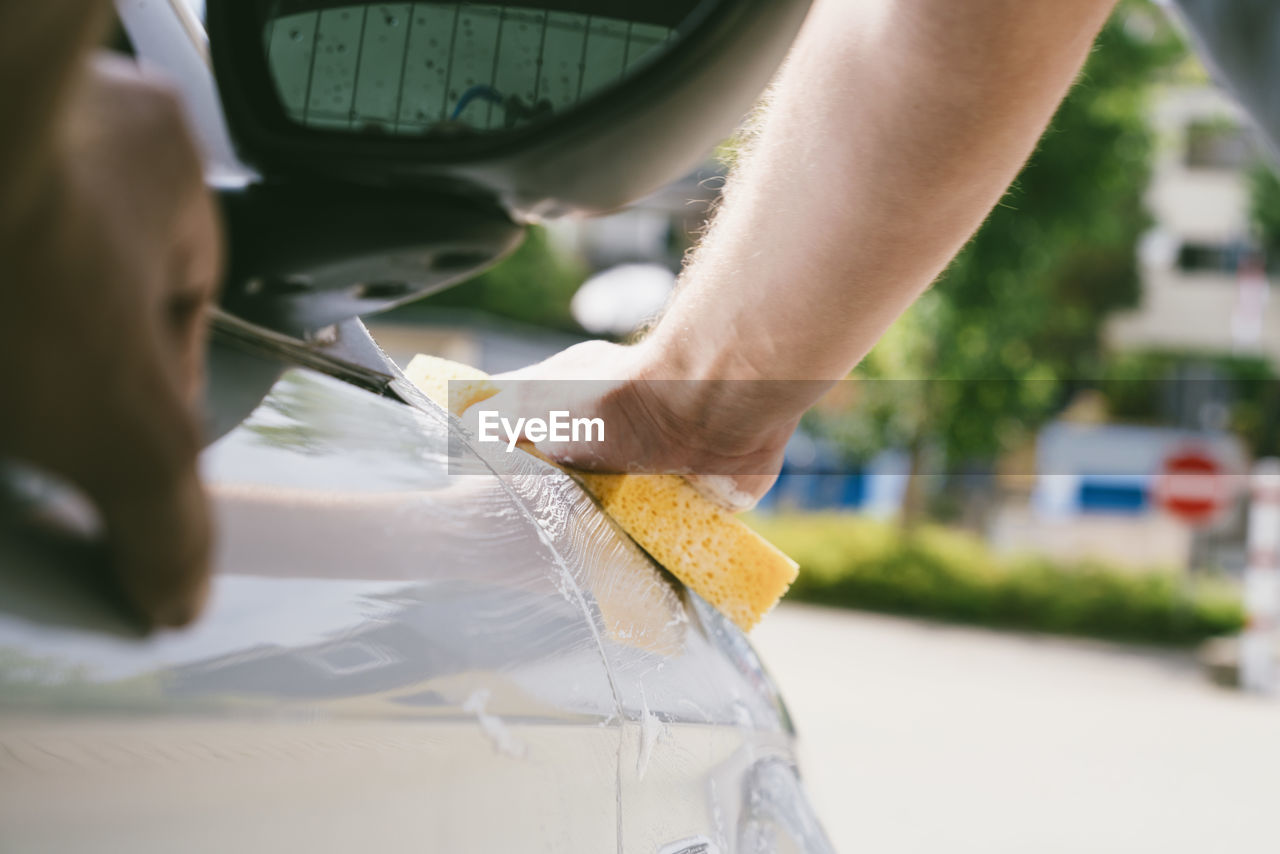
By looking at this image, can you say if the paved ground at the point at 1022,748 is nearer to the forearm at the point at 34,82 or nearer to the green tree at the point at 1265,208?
the forearm at the point at 34,82

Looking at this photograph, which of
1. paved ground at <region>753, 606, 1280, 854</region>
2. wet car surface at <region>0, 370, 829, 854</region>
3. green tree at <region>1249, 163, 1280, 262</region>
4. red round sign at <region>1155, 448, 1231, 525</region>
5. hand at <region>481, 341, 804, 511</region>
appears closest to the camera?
wet car surface at <region>0, 370, 829, 854</region>

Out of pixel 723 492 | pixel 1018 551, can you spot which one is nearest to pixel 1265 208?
pixel 1018 551

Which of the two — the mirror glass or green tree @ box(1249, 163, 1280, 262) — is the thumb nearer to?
the mirror glass

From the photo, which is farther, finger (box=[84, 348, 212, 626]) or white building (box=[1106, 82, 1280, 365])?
white building (box=[1106, 82, 1280, 365])

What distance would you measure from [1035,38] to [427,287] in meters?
0.43

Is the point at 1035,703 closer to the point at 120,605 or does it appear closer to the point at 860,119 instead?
the point at 860,119

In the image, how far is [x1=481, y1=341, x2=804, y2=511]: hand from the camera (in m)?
0.88

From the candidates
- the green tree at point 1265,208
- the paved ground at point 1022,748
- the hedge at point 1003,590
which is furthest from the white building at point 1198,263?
the paved ground at point 1022,748

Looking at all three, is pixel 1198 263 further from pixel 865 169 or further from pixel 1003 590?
pixel 865 169

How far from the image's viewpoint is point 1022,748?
17.4 feet

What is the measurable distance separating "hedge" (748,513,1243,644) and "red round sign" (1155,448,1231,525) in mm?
1143

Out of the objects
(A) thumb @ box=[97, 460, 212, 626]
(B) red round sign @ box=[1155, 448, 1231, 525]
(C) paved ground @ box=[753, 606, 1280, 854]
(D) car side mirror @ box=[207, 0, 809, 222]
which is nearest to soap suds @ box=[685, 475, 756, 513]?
(D) car side mirror @ box=[207, 0, 809, 222]

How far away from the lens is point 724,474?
95 centimetres

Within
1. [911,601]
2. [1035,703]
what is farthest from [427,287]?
[911,601]
